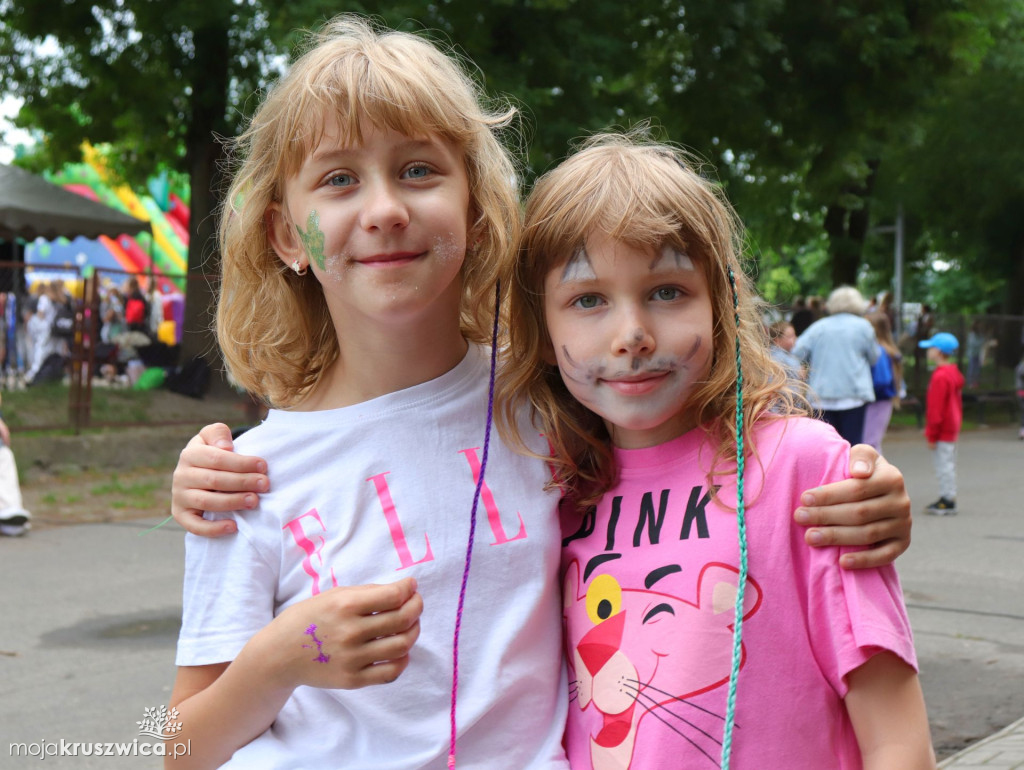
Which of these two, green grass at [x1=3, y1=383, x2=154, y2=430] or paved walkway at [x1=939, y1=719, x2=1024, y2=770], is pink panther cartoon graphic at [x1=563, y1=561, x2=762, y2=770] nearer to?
paved walkway at [x1=939, y1=719, x2=1024, y2=770]

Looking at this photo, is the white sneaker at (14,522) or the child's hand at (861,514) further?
the white sneaker at (14,522)

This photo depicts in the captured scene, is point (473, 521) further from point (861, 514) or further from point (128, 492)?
point (128, 492)

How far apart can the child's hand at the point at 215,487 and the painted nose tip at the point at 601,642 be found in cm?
56

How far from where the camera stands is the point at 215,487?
175 centimetres

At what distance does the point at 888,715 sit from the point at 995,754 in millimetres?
2915

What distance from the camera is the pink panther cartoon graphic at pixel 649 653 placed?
1680 millimetres

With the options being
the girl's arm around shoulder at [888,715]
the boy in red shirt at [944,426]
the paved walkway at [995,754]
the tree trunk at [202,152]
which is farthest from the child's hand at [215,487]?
the tree trunk at [202,152]

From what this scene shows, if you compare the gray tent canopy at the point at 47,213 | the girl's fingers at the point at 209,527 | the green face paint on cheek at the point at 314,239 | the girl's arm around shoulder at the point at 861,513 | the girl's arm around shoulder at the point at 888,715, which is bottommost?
the girl's arm around shoulder at the point at 888,715

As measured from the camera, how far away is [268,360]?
2.05 meters

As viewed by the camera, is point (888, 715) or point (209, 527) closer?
point (888, 715)

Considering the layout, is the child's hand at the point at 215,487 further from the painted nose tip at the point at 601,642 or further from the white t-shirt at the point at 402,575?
the painted nose tip at the point at 601,642

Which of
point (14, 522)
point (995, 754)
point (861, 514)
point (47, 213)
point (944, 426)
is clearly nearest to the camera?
point (861, 514)

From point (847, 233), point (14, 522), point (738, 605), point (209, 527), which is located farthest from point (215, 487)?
point (847, 233)

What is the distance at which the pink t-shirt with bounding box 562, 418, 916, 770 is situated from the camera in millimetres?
1645
